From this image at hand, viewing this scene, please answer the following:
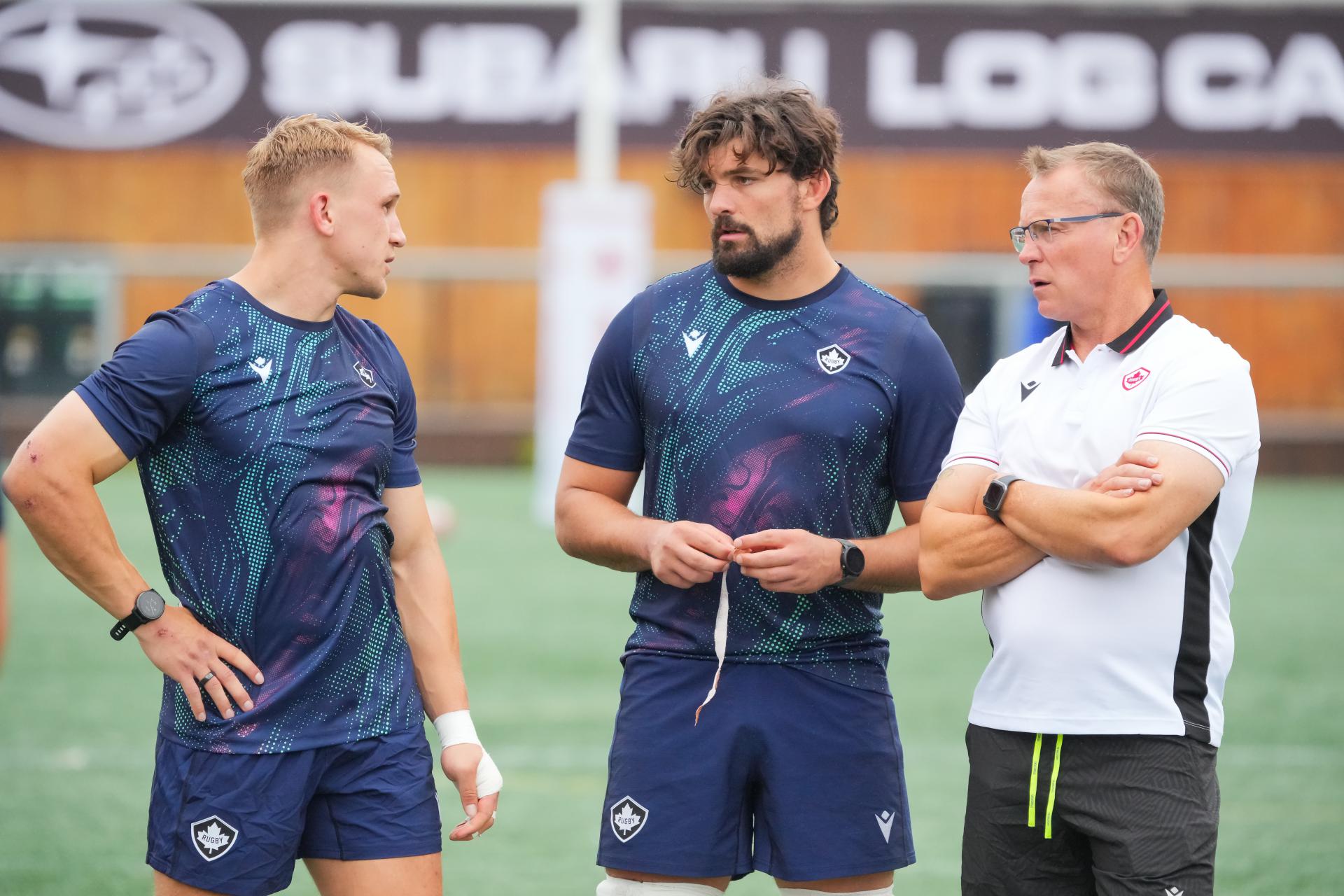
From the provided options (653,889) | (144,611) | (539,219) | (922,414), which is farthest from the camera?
(539,219)

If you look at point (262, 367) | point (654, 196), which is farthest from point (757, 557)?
point (654, 196)

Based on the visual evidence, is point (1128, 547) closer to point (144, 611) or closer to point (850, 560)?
point (850, 560)

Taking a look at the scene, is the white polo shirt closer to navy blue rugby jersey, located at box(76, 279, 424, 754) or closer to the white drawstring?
the white drawstring

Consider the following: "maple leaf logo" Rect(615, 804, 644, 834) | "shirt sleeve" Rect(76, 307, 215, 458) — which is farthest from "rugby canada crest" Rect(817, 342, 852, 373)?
"shirt sleeve" Rect(76, 307, 215, 458)

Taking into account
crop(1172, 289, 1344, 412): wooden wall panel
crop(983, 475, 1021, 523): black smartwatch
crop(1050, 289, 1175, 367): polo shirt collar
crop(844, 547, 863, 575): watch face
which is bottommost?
crop(1172, 289, 1344, 412): wooden wall panel

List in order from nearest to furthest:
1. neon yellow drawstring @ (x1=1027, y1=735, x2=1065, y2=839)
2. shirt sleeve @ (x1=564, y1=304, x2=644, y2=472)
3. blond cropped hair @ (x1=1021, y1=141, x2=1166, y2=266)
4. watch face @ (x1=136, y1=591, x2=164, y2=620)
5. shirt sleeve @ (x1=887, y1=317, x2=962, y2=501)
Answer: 1. watch face @ (x1=136, y1=591, x2=164, y2=620)
2. neon yellow drawstring @ (x1=1027, y1=735, x2=1065, y2=839)
3. blond cropped hair @ (x1=1021, y1=141, x2=1166, y2=266)
4. shirt sleeve @ (x1=887, y1=317, x2=962, y2=501)
5. shirt sleeve @ (x1=564, y1=304, x2=644, y2=472)

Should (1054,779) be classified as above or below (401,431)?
below

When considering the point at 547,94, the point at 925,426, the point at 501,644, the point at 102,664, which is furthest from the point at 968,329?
the point at 925,426

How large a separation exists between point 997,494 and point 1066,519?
0.17 m

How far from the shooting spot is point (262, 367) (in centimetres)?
333

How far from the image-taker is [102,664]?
9367 millimetres

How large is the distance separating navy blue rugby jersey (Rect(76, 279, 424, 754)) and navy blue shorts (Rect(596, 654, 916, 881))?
0.61 metres

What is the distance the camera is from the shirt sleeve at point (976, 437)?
3521 mm

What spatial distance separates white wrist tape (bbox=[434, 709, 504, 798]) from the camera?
3.57 metres
